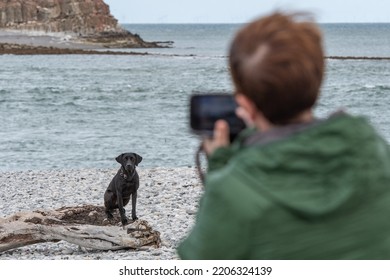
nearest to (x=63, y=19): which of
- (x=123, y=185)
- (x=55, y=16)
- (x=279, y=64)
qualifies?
(x=55, y=16)

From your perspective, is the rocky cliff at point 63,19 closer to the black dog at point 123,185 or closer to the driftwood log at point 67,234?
the black dog at point 123,185

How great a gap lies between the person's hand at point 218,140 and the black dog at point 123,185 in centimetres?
698

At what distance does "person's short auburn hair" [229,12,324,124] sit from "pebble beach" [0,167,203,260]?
6.17m

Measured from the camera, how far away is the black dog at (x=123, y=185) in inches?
333

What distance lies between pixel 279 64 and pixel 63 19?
347 feet

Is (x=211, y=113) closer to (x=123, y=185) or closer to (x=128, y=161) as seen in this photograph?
(x=128, y=161)

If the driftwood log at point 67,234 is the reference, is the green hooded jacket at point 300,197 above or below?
above

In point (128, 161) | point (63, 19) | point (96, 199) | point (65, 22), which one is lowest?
point (65, 22)

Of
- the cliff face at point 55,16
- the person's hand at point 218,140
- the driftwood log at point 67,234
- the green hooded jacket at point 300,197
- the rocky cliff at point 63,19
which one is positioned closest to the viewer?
the green hooded jacket at point 300,197

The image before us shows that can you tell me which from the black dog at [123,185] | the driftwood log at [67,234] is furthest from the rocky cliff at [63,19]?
the driftwood log at [67,234]

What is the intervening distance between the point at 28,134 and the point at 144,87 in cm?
2062

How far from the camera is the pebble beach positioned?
7966 millimetres

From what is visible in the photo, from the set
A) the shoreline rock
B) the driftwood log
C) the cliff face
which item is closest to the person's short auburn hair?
the driftwood log

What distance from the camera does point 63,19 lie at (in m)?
105
